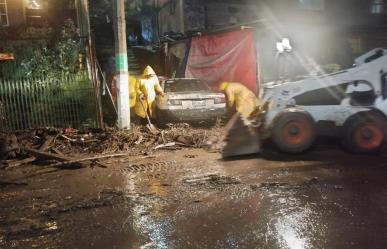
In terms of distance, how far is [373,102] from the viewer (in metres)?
8.05

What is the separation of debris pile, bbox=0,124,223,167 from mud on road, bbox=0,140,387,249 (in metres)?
0.49

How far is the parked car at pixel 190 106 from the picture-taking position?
10.9 m

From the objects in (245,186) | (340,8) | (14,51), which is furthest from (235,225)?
(340,8)

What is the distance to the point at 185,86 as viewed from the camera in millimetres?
12117

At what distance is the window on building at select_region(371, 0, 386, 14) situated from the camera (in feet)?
80.9

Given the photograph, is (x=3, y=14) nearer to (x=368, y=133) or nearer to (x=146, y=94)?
(x=146, y=94)

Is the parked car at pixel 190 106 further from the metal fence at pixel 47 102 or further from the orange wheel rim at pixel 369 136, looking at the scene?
the orange wheel rim at pixel 369 136

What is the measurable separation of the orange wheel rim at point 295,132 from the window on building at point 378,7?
66.5ft

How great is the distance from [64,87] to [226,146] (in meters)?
5.34

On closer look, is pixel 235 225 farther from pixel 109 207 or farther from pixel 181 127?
pixel 181 127

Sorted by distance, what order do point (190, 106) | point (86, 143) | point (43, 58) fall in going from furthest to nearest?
point (43, 58) → point (190, 106) → point (86, 143)

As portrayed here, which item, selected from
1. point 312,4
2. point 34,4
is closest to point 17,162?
point 34,4

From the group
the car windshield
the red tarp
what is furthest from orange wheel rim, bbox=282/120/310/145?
the red tarp

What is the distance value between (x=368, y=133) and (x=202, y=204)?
174 inches
